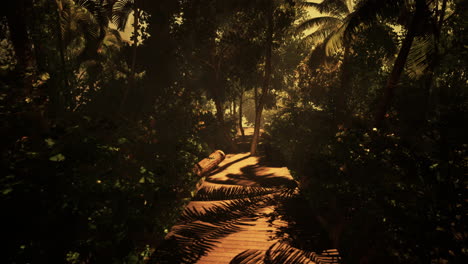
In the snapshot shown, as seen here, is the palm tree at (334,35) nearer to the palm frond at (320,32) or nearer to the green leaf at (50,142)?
the palm frond at (320,32)

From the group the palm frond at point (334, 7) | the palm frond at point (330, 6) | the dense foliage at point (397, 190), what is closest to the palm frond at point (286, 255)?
the dense foliage at point (397, 190)

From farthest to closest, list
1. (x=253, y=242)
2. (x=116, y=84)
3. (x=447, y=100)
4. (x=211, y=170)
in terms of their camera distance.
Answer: (x=116, y=84) → (x=211, y=170) → (x=447, y=100) → (x=253, y=242)

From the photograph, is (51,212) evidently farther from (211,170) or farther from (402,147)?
(211,170)

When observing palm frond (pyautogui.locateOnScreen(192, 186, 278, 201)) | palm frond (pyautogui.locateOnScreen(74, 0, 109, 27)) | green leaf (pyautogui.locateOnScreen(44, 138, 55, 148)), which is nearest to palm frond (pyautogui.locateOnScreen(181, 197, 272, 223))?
→ palm frond (pyautogui.locateOnScreen(192, 186, 278, 201))

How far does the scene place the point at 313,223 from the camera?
5.77m

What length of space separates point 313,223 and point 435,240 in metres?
3.09

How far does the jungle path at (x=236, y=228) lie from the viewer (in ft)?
14.1

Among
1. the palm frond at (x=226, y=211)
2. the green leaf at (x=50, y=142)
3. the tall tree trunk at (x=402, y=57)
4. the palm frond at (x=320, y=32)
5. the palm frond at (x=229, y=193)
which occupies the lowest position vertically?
the palm frond at (x=226, y=211)

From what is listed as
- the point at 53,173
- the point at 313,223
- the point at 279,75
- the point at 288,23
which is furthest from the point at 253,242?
the point at 279,75

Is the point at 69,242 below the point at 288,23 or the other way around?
below

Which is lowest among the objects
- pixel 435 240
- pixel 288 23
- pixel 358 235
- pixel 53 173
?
pixel 358 235

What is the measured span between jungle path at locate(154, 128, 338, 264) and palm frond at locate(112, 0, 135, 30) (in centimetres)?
1014

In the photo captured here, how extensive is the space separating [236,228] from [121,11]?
12832 millimetres

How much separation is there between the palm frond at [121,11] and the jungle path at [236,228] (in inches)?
399
